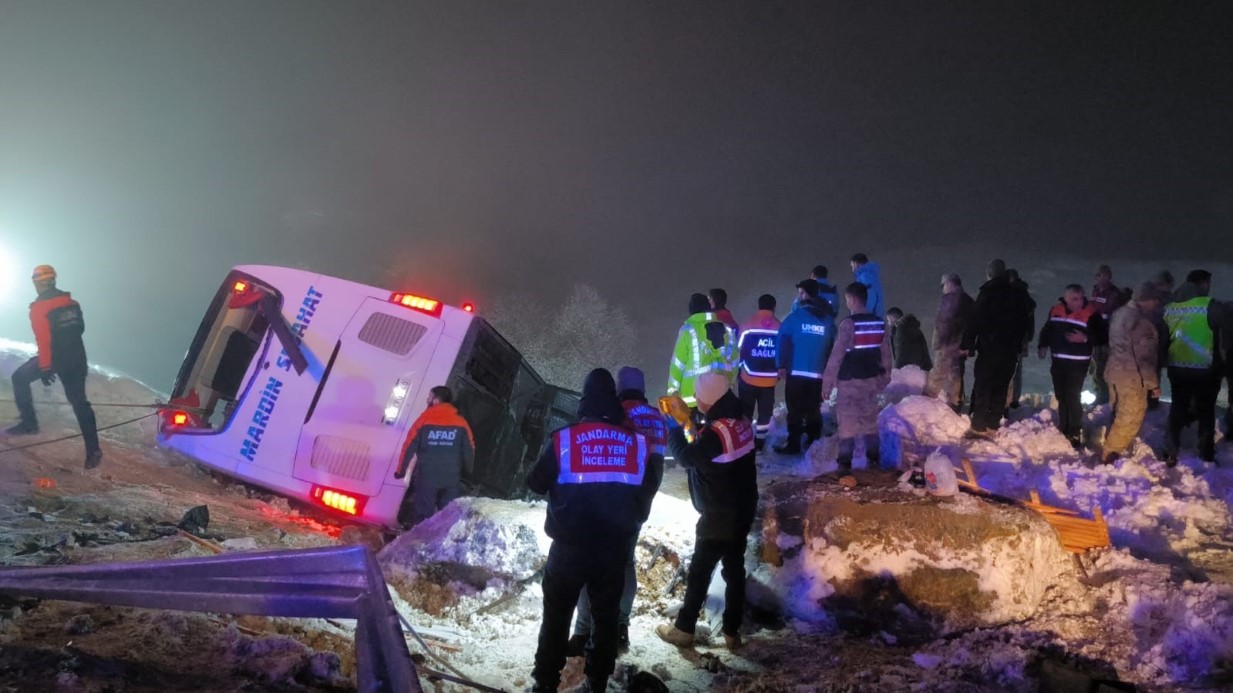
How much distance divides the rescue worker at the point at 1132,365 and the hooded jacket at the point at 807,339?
2625mm

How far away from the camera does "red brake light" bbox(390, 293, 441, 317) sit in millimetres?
6305

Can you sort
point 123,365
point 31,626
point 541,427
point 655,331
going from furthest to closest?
point 123,365, point 655,331, point 541,427, point 31,626

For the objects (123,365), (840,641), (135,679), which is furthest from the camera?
(123,365)

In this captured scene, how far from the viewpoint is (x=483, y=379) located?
6816mm

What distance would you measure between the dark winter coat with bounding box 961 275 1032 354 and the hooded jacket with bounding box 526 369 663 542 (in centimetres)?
514

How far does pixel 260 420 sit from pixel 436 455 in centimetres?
161

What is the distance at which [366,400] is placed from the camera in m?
6.11

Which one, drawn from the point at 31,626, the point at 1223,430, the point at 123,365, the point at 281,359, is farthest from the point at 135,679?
the point at 123,365

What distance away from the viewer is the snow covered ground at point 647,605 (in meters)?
2.86

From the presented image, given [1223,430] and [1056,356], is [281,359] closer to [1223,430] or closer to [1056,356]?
[1056,356]

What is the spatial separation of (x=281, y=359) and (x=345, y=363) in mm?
597

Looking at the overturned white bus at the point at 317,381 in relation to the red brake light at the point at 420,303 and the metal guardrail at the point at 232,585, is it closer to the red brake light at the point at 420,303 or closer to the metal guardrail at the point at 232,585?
the red brake light at the point at 420,303

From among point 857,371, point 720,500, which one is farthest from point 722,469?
point 857,371

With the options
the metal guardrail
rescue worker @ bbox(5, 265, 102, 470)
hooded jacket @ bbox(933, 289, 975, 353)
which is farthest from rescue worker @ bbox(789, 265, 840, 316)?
rescue worker @ bbox(5, 265, 102, 470)
